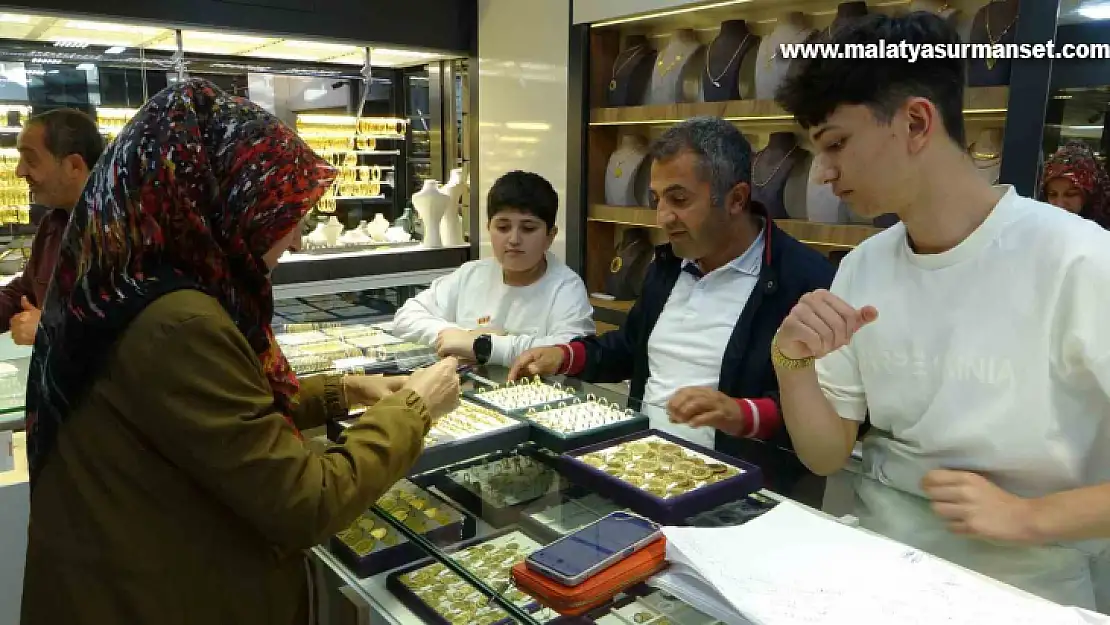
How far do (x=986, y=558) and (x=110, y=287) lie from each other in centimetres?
126

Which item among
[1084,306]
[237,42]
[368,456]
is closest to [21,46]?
[237,42]

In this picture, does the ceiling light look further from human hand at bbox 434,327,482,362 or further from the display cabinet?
human hand at bbox 434,327,482,362

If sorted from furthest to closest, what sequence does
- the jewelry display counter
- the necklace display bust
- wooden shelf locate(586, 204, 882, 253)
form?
the necklace display bust
wooden shelf locate(586, 204, 882, 253)
the jewelry display counter

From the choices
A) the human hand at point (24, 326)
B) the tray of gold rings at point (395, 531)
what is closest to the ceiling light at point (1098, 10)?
the tray of gold rings at point (395, 531)

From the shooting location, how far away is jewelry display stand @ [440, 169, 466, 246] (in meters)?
4.95

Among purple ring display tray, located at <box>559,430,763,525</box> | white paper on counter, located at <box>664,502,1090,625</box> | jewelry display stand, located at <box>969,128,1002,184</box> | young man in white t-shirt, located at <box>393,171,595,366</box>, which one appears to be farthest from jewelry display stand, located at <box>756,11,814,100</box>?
white paper on counter, located at <box>664,502,1090,625</box>

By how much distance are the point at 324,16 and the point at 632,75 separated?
67.8 inches

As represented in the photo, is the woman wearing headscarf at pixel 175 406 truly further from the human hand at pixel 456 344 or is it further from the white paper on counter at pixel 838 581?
the human hand at pixel 456 344

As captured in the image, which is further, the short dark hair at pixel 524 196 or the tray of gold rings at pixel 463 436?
the short dark hair at pixel 524 196

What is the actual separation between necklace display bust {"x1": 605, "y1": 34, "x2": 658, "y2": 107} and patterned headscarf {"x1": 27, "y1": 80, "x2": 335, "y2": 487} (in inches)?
119

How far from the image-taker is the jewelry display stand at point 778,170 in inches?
131

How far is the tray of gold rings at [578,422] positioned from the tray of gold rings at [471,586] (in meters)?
0.31

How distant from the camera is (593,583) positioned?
3.31 ft

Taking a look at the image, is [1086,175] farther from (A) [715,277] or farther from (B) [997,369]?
(B) [997,369]
